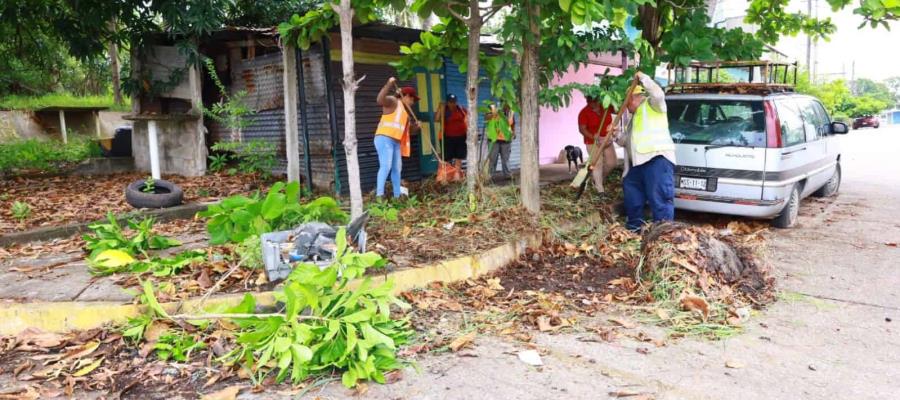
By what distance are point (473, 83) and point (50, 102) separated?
17.6m

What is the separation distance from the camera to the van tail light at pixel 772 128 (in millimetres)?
6617

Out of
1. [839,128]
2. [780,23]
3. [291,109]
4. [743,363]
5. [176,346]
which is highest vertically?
[780,23]

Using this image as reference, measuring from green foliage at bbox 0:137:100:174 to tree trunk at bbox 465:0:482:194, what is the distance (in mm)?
8370

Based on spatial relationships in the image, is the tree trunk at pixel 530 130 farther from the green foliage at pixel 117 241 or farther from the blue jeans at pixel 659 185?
the green foliage at pixel 117 241

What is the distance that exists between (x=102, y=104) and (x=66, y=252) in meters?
16.4

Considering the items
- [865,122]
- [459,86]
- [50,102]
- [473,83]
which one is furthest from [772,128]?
[865,122]

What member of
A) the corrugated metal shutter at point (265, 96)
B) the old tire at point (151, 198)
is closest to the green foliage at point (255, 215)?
the old tire at point (151, 198)

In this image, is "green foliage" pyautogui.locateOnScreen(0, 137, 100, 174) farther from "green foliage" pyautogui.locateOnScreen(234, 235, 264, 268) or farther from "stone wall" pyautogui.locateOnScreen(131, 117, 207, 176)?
"green foliage" pyautogui.locateOnScreen(234, 235, 264, 268)

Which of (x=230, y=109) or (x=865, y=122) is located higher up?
(x=230, y=109)

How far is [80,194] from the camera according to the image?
8227 mm

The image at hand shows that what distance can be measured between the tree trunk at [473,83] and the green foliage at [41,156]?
837 cm

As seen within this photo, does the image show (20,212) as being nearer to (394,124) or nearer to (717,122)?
(394,124)

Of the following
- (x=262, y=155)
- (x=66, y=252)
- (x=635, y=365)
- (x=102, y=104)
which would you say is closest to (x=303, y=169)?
(x=262, y=155)

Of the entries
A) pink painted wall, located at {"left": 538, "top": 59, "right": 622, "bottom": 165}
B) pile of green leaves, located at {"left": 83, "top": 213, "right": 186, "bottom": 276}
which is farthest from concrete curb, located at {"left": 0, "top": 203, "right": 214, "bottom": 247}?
pink painted wall, located at {"left": 538, "top": 59, "right": 622, "bottom": 165}
